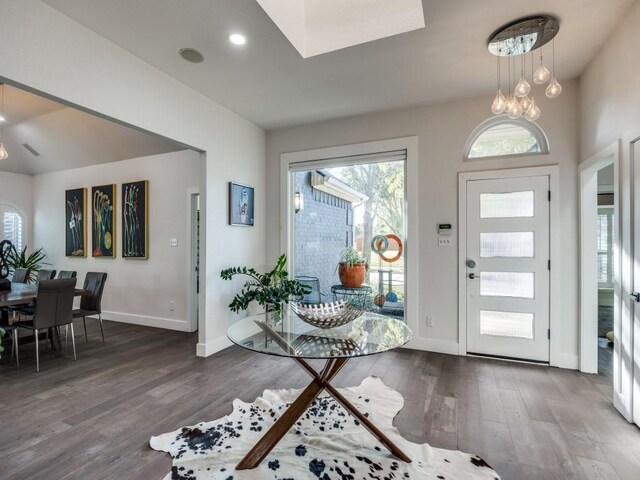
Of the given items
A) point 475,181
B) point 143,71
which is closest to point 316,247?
point 475,181

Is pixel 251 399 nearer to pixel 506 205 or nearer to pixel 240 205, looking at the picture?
pixel 240 205

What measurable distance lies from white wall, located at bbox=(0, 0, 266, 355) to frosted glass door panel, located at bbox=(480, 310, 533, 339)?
2949 mm

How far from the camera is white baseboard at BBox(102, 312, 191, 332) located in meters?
4.72

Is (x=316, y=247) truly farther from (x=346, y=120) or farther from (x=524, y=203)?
(x=524, y=203)

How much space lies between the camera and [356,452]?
1.90 meters

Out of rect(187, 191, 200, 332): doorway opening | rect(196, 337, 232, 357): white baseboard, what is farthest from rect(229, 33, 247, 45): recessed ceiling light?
rect(196, 337, 232, 357): white baseboard

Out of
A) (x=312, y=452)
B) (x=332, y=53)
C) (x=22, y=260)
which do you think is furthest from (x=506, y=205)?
(x=22, y=260)

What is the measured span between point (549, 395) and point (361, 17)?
138 inches

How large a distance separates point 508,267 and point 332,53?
283 centimetres

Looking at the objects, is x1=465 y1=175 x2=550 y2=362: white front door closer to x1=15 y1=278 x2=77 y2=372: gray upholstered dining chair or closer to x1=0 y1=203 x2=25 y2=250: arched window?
x1=15 y1=278 x2=77 y2=372: gray upholstered dining chair

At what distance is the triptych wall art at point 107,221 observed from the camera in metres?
5.03

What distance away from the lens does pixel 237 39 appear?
2.57m

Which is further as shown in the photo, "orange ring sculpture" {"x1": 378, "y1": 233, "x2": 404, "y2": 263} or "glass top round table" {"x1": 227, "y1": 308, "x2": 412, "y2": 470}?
"orange ring sculpture" {"x1": 378, "y1": 233, "x2": 404, "y2": 263}

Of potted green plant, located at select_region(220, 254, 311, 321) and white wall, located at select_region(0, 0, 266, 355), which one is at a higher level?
white wall, located at select_region(0, 0, 266, 355)
